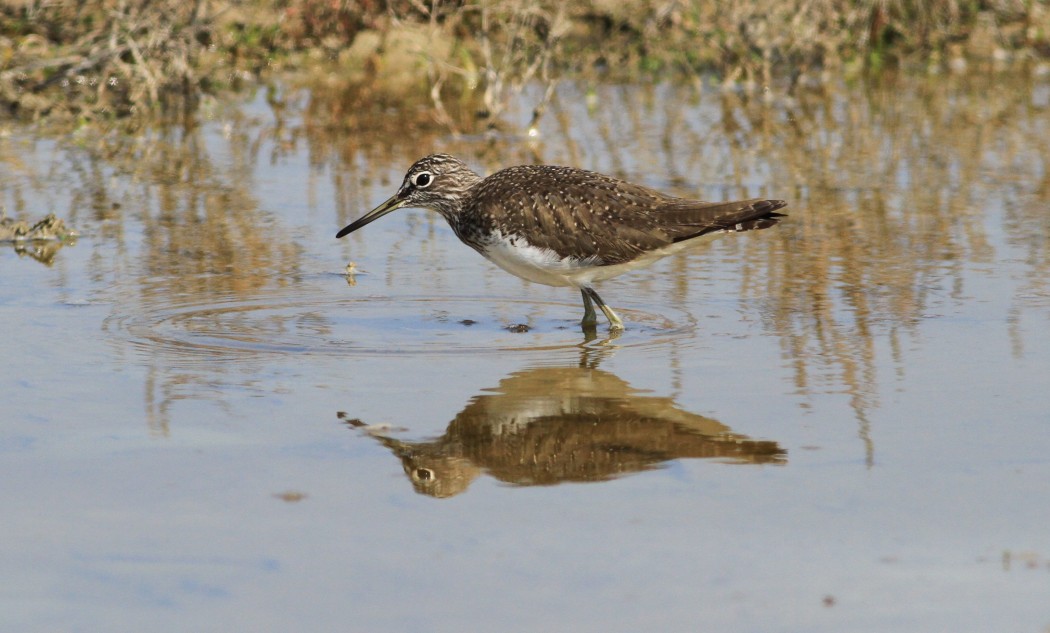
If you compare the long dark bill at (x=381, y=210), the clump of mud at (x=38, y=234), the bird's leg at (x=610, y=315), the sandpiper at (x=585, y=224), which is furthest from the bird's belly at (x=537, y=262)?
the clump of mud at (x=38, y=234)

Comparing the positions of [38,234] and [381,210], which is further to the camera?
[38,234]

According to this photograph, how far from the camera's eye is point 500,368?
317 inches

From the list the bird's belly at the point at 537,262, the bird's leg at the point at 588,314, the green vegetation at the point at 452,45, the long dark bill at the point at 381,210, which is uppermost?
the green vegetation at the point at 452,45

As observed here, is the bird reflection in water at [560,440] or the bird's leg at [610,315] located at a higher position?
the bird's leg at [610,315]

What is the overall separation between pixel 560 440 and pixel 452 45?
45.6ft

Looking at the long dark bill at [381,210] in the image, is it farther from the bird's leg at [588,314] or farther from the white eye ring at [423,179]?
the bird's leg at [588,314]

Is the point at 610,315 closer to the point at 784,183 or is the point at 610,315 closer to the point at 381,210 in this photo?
the point at 381,210

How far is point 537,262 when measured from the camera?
9094mm

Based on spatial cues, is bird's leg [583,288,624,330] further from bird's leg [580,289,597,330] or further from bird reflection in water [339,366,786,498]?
bird reflection in water [339,366,786,498]

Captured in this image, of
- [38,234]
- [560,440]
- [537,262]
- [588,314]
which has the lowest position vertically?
[560,440]

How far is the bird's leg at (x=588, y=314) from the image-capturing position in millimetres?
9203

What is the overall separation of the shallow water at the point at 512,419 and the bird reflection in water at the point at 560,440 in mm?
22

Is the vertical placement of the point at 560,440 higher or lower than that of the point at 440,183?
lower

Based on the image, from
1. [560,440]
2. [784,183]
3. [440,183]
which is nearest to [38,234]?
[440,183]
